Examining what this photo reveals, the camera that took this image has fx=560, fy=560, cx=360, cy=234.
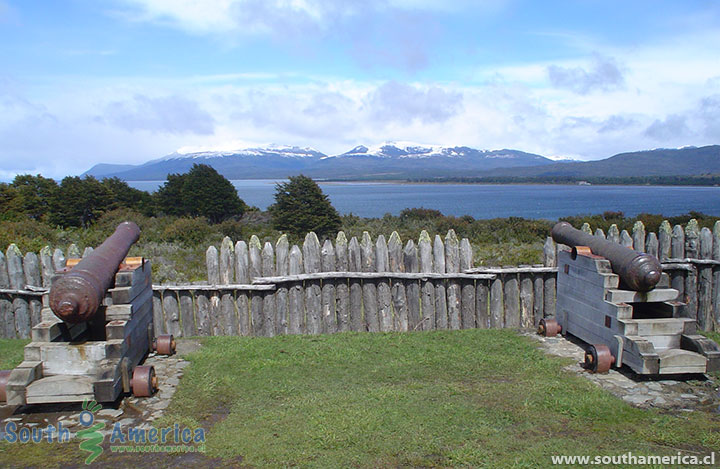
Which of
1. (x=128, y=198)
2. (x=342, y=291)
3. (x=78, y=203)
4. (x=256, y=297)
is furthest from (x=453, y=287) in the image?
(x=128, y=198)

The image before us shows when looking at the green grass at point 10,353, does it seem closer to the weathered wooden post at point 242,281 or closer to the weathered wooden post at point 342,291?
the weathered wooden post at point 242,281

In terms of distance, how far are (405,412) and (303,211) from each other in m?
17.4

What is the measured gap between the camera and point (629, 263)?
5934 mm

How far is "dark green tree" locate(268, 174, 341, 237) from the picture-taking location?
2178 cm

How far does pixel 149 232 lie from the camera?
72.0ft

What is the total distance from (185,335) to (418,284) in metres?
3.34

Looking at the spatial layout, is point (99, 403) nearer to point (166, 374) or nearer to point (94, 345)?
point (94, 345)

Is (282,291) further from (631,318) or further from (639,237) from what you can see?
(639,237)

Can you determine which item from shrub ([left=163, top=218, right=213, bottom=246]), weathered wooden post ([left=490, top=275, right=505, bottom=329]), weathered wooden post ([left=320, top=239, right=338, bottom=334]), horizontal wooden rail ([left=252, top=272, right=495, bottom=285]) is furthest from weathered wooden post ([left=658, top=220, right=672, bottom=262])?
shrub ([left=163, top=218, right=213, bottom=246])

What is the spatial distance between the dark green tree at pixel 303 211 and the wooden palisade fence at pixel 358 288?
537 inches

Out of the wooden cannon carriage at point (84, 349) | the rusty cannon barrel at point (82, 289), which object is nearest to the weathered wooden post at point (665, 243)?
the wooden cannon carriage at point (84, 349)

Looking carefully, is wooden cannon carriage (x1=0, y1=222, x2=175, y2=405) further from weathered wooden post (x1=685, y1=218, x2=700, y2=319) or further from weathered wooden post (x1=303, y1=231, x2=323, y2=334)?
weathered wooden post (x1=685, y1=218, x2=700, y2=319)

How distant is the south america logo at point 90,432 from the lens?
4277 mm

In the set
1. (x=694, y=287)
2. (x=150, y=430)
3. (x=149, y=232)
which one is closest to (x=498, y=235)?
(x=694, y=287)
